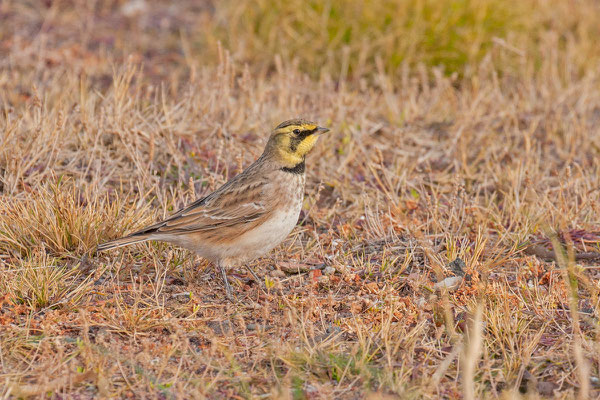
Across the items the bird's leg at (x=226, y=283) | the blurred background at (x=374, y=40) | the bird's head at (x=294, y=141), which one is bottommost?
the bird's leg at (x=226, y=283)

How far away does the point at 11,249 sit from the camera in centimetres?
563

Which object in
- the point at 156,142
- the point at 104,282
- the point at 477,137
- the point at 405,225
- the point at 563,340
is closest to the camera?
the point at 563,340

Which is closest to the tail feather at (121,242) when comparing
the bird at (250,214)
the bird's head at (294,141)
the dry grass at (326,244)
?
the bird at (250,214)

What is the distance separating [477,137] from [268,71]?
307cm

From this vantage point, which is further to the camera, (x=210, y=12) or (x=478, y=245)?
(x=210, y=12)

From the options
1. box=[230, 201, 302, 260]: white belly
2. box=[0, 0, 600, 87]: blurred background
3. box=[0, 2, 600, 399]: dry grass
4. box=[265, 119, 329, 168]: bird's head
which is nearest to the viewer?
box=[0, 2, 600, 399]: dry grass

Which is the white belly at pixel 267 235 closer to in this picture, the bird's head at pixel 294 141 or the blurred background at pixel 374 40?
the bird's head at pixel 294 141

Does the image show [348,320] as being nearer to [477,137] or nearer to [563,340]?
[563,340]

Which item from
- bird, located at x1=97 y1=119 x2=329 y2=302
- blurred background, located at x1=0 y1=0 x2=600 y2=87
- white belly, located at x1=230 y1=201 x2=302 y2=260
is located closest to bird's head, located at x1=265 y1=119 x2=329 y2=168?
bird, located at x1=97 y1=119 x2=329 y2=302

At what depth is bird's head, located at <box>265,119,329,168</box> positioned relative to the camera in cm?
570

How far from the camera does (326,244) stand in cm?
627

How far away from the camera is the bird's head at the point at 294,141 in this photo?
18.7 feet

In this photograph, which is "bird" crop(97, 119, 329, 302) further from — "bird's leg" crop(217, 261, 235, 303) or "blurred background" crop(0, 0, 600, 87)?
"blurred background" crop(0, 0, 600, 87)

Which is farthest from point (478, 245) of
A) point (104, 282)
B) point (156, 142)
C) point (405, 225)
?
point (156, 142)
